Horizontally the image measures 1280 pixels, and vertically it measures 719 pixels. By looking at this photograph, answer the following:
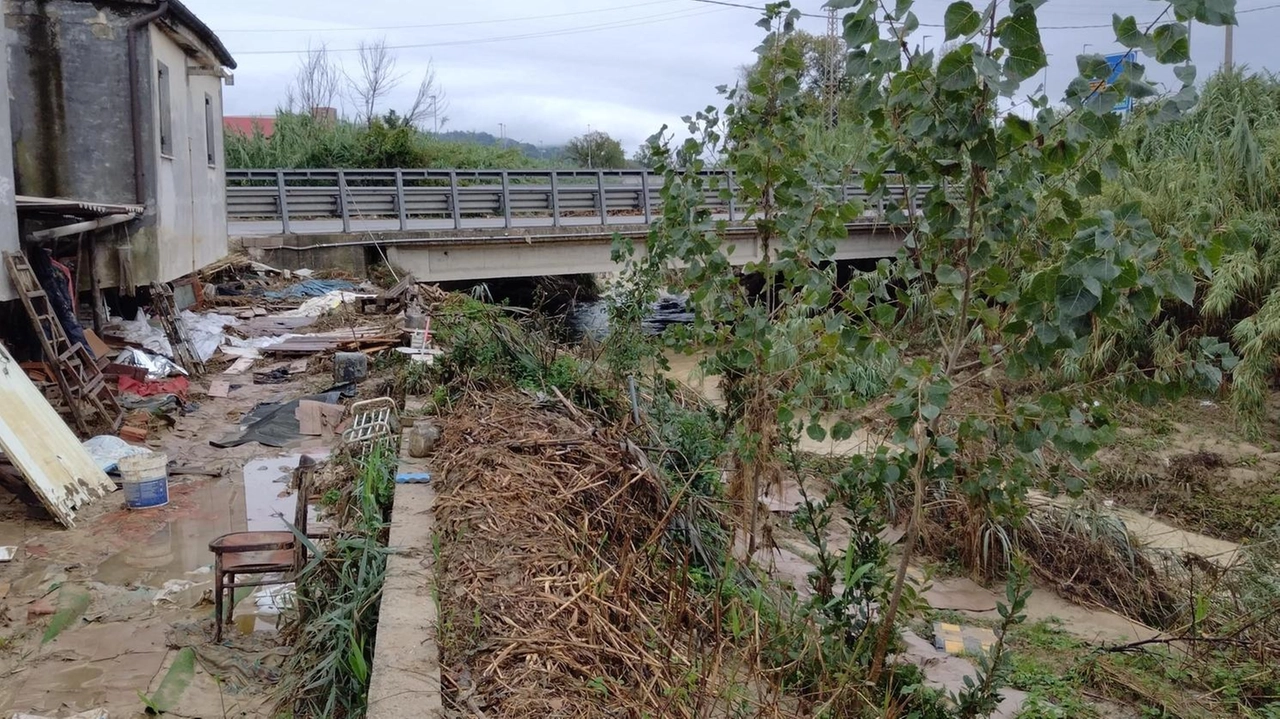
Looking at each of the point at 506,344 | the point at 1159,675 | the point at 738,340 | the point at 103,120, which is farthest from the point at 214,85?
the point at 1159,675

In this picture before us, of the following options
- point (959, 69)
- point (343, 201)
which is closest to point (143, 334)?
point (343, 201)

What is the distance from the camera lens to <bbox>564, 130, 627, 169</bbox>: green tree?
138ft

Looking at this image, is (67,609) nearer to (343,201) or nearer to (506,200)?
(343,201)

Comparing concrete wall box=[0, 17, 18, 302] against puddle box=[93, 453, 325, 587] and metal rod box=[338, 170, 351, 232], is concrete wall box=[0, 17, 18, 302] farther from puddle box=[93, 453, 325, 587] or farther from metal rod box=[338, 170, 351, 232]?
metal rod box=[338, 170, 351, 232]

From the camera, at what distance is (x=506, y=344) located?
7.21 m

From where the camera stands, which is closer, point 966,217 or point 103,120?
point 966,217

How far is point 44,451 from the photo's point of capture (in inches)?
252

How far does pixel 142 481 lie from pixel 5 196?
3.31 meters

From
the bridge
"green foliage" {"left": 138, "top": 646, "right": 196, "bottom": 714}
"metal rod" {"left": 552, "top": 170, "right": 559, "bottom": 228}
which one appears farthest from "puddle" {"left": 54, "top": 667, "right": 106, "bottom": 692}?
"metal rod" {"left": 552, "top": 170, "right": 559, "bottom": 228}

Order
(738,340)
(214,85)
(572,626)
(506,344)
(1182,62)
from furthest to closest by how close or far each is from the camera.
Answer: (214,85)
(506,344)
(738,340)
(572,626)
(1182,62)

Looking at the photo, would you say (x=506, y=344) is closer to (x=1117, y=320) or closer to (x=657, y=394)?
(x=657, y=394)

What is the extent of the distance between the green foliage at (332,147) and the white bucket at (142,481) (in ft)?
65.4

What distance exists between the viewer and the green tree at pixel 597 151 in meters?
42.1

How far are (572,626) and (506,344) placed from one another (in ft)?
12.8
